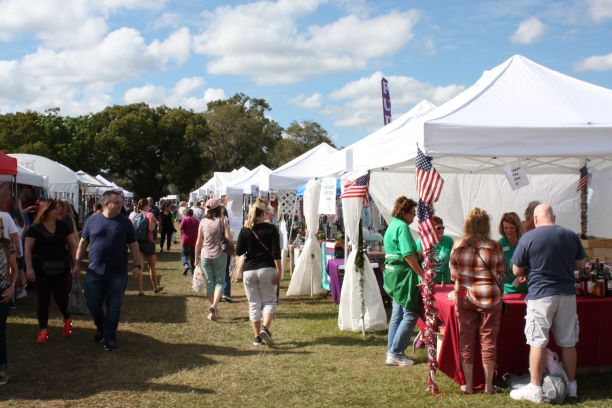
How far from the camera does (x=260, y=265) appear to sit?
676cm

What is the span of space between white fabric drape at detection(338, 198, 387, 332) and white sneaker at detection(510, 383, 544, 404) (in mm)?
2725

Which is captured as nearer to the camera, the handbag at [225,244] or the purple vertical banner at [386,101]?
the handbag at [225,244]

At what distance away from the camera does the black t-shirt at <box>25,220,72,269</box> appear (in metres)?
6.66

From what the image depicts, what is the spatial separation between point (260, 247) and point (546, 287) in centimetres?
312

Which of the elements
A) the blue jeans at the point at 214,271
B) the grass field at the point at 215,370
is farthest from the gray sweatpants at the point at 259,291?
the blue jeans at the point at 214,271

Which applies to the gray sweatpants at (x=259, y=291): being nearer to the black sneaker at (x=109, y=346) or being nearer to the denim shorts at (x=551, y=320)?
the black sneaker at (x=109, y=346)

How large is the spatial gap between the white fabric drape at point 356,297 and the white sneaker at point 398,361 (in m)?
1.50

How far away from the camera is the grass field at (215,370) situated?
4.97 m

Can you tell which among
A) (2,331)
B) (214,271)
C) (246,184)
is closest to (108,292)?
(2,331)

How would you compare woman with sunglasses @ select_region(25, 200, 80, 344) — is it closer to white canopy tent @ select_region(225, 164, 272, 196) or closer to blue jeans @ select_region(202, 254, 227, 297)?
blue jeans @ select_region(202, 254, 227, 297)

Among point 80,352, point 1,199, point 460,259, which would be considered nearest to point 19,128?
point 1,199

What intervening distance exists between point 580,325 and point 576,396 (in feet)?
2.14

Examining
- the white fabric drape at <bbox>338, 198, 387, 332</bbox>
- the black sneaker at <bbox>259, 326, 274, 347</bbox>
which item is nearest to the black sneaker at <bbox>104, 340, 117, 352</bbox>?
the black sneaker at <bbox>259, 326, 274, 347</bbox>

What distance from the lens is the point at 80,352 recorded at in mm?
6562
